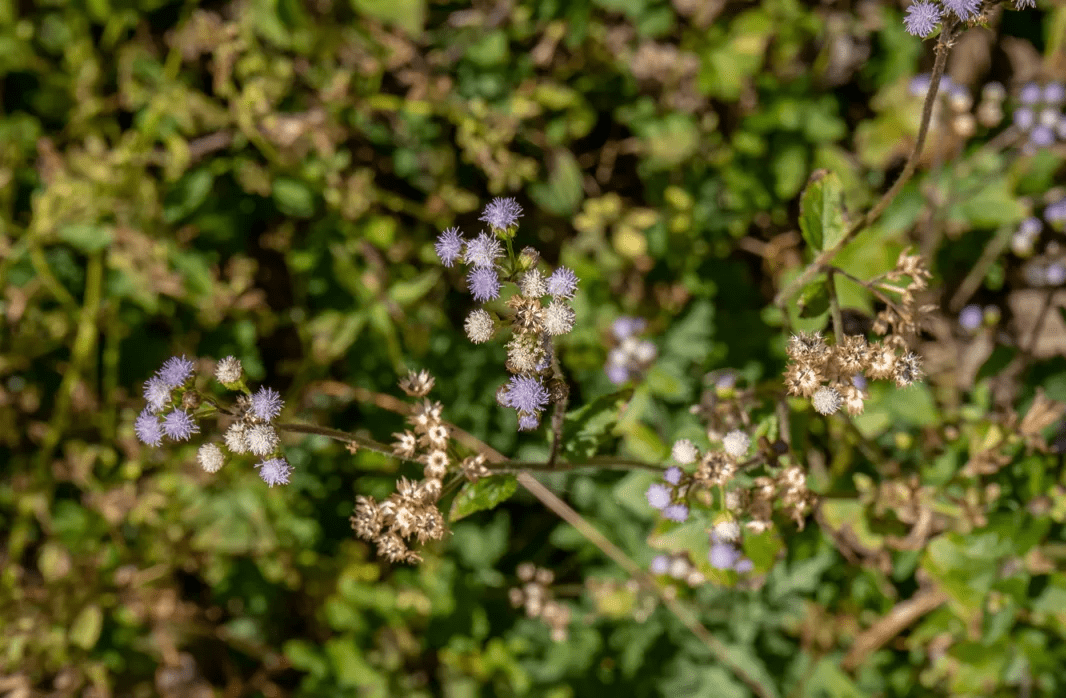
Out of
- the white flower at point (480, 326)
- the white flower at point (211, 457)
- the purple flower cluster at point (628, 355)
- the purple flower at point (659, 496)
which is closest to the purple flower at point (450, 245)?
the white flower at point (480, 326)

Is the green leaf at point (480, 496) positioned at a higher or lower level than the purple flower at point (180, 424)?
lower

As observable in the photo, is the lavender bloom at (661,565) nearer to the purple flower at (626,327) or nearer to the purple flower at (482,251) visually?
the purple flower at (626,327)

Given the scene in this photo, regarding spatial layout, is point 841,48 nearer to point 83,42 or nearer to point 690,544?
point 690,544

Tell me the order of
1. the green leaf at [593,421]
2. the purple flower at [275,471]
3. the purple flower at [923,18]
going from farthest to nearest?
the green leaf at [593,421] < the purple flower at [275,471] < the purple flower at [923,18]

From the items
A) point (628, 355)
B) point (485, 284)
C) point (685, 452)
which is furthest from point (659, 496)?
point (628, 355)

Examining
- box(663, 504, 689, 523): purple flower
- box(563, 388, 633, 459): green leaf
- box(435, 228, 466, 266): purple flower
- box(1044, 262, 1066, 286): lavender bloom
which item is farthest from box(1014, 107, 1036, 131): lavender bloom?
box(435, 228, 466, 266): purple flower

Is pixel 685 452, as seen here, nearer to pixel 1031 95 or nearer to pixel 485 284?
pixel 485 284

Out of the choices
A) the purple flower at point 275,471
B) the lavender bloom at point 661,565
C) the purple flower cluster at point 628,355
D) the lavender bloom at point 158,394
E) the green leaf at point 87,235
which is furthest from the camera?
the green leaf at point 87,235

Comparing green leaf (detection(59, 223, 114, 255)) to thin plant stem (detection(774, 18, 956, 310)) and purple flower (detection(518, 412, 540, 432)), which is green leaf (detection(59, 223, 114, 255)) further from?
thin plant stem (detection(774, 18, 956, 310))
